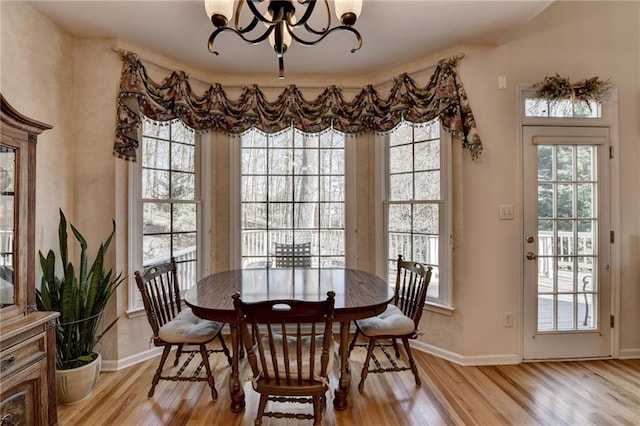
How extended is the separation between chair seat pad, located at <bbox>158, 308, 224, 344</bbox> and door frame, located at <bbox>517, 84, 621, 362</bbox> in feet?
8.17

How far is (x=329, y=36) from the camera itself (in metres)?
2.61

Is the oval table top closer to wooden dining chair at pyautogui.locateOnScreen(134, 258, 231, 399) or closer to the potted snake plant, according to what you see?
wooden dining chair at pyautogui.locateOnScreen(134, 258, 231, 399)

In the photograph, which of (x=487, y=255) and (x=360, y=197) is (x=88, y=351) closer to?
(x=360, y=197)

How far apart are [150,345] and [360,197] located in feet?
7.78

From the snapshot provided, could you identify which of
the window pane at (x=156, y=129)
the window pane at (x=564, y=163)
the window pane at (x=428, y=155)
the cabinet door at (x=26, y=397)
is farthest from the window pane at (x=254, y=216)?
the window pane at (x=564, y=163)

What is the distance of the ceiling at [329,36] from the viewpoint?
221cm

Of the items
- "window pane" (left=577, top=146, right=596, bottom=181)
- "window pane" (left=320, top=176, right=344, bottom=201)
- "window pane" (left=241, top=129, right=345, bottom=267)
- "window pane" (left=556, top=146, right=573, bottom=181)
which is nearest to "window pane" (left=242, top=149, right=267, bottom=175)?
"window pane" (left=241, top=129, right=345, bottom=267)

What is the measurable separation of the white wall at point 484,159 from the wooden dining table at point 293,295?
96cm

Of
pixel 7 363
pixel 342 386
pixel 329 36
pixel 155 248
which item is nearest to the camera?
pixel 7 363

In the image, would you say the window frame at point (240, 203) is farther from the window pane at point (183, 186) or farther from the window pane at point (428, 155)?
the window pane at point (428, 155)

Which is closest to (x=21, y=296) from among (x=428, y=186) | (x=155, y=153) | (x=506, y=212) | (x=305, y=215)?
(x=155, y=153)

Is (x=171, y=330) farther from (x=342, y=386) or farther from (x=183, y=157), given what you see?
(x=183, y=157)

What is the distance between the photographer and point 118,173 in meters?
2.63

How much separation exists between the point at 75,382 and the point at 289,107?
2.72 m
